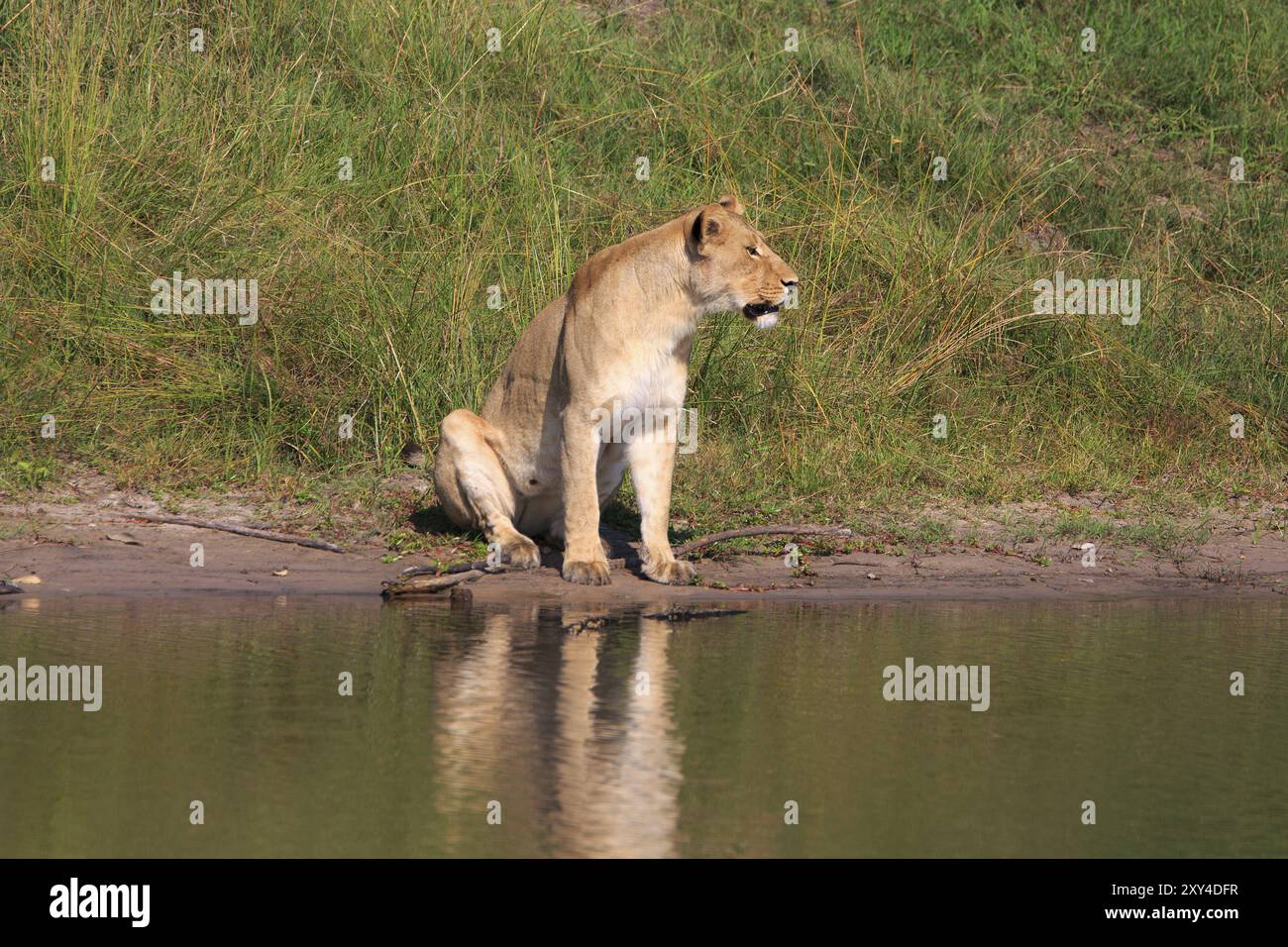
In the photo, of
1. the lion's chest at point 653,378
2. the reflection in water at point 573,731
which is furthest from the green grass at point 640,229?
the reflection in water at point 573,731

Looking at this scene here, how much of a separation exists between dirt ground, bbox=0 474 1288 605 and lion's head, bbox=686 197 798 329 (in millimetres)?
1314

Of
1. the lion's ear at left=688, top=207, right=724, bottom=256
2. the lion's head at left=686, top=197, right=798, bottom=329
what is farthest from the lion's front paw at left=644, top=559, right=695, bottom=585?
the lion's ear at left=688, top=207, right=724, bottom=256

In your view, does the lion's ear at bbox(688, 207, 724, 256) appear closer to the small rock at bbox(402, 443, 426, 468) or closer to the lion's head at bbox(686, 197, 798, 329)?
the lion's head at bbox(686, 197, 798, 329)

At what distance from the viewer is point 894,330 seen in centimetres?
1120

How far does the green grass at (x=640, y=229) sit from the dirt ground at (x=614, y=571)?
2.18 feet

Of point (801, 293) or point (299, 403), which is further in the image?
point (801, 293)

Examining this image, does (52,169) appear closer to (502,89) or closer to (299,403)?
(299,403)

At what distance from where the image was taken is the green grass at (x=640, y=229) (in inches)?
397

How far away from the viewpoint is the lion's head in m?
8.04

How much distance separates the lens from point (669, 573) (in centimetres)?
813

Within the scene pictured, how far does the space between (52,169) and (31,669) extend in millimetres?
5754

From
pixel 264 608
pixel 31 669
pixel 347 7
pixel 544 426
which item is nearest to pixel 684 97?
pixel 347 7

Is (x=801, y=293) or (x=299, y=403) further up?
(x=801, y=293)

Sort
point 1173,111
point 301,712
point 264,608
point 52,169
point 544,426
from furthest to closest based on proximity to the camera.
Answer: point 1173,111
point 52,169
point 544,426
point 264,608
point 301,712
